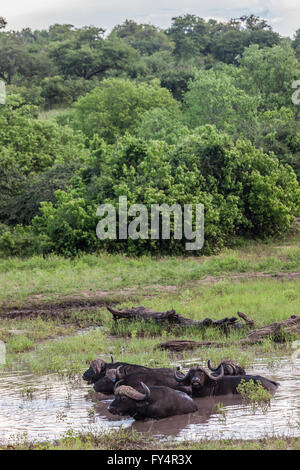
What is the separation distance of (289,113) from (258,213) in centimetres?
950

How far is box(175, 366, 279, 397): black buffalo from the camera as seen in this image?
326 inches

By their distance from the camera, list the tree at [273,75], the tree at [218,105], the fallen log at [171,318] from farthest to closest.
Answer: the tree at [273,75], the tree at [218,105], the fallen log at [171,318]

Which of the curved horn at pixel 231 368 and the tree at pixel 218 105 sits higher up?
the tree at pixel 218 105

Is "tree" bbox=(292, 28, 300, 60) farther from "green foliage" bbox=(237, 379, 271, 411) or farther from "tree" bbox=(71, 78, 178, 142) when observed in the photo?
"green foliage" bbox=(237, 379, 271, 411)

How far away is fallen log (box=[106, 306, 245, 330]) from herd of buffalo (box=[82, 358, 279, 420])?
280 cm

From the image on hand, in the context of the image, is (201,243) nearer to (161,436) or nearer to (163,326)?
(163,326)

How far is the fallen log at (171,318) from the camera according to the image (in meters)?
11.8

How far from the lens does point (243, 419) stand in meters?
7.46

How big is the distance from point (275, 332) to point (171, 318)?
1955mm

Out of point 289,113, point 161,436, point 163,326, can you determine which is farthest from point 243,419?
point 289,113

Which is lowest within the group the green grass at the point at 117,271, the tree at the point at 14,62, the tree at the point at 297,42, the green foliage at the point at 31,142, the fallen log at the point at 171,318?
the fallen log at the point at 171,318

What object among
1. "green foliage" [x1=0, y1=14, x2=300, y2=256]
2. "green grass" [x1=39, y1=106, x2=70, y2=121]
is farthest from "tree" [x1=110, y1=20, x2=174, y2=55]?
"green foliage" [x1=0, y1=14, x2=300, y2=256]

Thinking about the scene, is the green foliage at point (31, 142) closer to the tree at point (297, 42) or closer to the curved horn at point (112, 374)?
the curved horn at point (112, 374)

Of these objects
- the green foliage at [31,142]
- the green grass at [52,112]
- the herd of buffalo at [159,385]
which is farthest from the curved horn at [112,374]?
the green grass at [52,112]
